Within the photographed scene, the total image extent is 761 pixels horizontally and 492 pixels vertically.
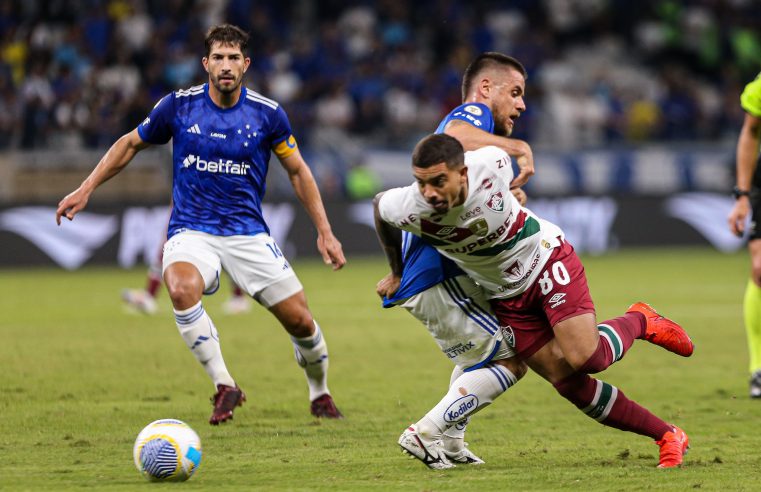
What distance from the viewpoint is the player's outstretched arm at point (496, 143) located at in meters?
5.77

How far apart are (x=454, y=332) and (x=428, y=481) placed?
801 millimetres

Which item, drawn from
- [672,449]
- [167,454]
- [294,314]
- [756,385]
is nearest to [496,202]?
[672,449]

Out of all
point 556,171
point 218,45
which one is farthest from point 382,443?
point 556,171

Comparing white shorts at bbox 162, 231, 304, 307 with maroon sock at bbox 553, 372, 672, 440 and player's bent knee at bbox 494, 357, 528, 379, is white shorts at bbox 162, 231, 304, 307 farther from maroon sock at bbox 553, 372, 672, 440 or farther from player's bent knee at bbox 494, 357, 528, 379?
maroon sock at bbox 553, 372, 672, 440

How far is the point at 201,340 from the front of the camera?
23.5ft

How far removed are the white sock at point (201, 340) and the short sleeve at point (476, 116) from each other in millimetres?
2112

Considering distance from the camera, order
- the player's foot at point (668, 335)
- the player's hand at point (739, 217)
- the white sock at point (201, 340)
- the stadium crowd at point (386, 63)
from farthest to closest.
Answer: the stadium crowd at point (386, 63) < the player's hand at point (739, 217) < the white sock at point (201, 340) < the player's foot at point (668, 335)

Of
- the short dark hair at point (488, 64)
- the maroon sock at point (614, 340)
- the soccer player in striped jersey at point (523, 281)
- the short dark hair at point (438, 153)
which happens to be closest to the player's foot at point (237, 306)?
the short dark hair at point (488, 64)

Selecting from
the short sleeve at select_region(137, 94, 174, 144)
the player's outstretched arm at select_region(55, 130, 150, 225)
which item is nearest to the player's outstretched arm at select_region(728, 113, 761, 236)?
the short sleeve at select_region(137, 94, 174, 144)

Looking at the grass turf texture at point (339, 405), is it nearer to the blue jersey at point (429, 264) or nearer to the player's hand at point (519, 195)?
A: the blue jersey at point (429, 264)

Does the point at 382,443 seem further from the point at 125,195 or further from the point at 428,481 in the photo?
the point at 125,195

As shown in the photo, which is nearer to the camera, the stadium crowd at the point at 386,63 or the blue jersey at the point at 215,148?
the blue jersey at the point at 215,148

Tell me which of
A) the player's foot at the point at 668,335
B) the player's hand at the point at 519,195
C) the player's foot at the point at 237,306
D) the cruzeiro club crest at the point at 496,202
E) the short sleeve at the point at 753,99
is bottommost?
the player's foot at the point at 237,306

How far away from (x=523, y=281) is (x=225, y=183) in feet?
→ 7.80
